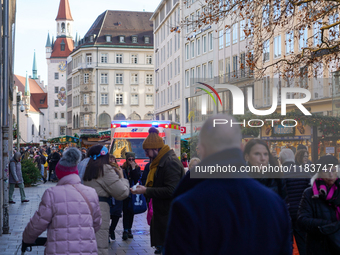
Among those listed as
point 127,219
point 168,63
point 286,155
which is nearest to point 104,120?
point 168,63

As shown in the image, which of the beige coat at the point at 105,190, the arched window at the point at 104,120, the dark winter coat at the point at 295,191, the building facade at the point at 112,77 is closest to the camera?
the beige coat at the point at 105,190

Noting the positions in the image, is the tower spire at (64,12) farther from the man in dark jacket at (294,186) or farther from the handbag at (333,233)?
the handbag at (333,233)

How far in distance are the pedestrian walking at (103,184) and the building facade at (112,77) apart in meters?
83.0

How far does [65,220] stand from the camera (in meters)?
4.79

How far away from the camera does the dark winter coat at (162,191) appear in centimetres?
631

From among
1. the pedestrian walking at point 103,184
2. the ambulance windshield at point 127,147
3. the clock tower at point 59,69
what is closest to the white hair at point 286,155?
the pedestrian walking at point 103,184

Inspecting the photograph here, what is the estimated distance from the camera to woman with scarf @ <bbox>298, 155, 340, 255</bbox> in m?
5.04

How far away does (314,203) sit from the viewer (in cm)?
515

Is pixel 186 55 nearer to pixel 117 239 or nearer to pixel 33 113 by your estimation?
pixel 117 239

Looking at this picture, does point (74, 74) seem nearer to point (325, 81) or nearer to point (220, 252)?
point (325, 81)

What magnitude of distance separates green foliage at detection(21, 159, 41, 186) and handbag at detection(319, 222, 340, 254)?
66.4 feet

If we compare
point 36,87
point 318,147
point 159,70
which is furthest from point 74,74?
point 318,147

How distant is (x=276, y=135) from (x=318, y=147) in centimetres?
112

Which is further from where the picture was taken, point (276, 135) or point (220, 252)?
point (276, 135)
